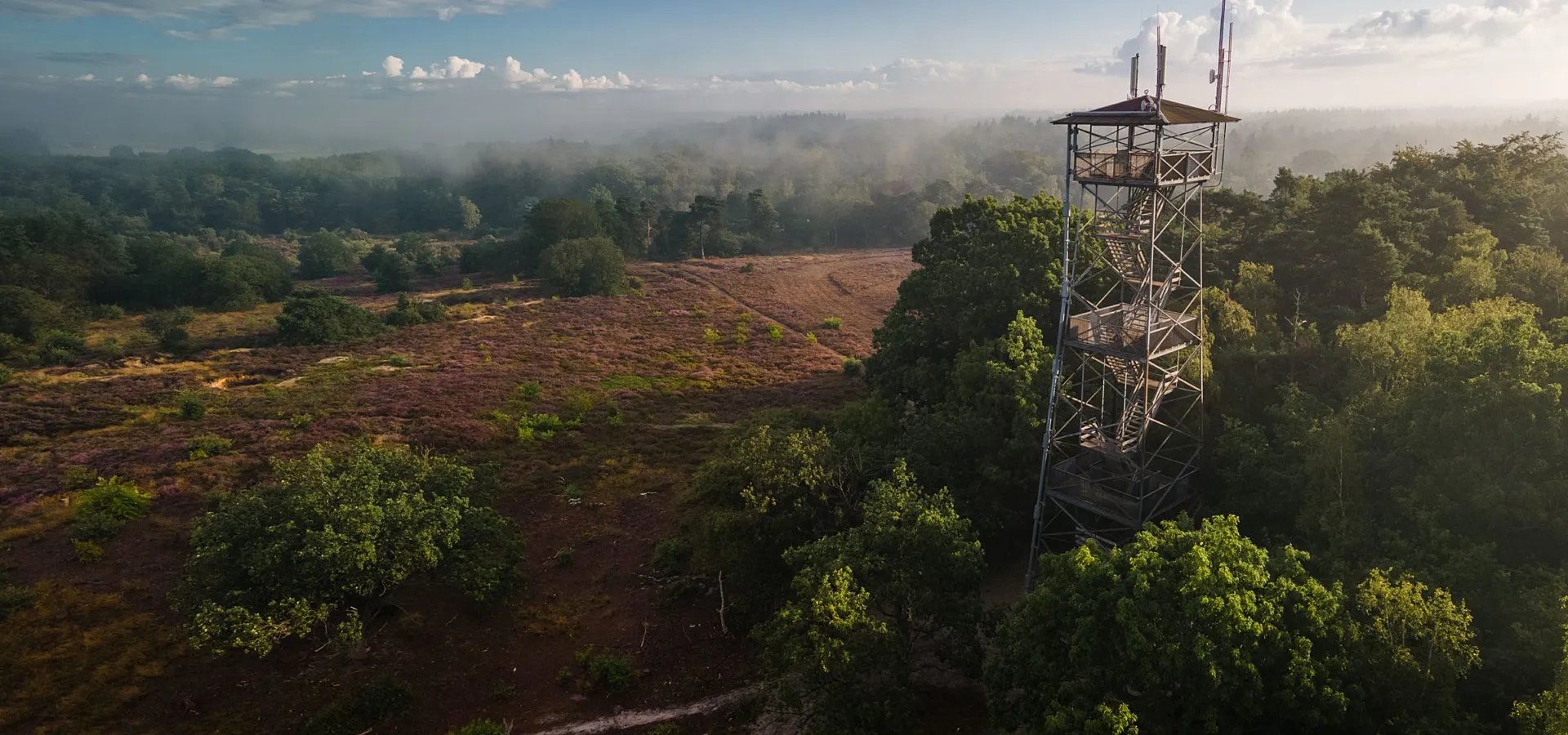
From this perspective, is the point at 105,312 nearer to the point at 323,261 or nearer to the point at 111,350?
the point at 111,350

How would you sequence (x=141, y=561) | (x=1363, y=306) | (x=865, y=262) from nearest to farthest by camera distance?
→ (x=141, y=561) < (x=1363, y=306) < (x=865, y=262)

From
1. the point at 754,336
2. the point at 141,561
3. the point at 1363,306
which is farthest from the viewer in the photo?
the point at 754,336

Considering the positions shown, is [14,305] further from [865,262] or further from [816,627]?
[865,262]

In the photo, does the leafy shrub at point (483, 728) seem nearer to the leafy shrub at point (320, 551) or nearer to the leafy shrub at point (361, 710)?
the leafy shrub at point (361, 710)

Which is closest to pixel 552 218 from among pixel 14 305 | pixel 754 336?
pixel 754 336

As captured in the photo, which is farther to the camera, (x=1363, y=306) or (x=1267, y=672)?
(x=1363, y=306)

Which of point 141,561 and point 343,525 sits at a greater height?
point 343,525

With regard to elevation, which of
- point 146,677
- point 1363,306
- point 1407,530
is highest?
point 1363,306

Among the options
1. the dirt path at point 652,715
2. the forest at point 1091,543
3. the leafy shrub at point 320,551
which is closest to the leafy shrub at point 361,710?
the forest at point 1091,543

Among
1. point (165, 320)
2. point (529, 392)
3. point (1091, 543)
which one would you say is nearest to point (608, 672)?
point (1091, 543)
